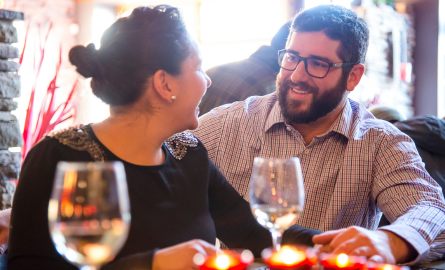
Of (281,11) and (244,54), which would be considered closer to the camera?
(281,11)

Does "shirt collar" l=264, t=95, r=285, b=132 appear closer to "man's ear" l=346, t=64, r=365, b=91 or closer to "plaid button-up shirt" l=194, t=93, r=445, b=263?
"plaid button-up shirt" l=194, t=93, r=445, b=263

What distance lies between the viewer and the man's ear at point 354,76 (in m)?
1.93

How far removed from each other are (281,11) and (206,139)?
3.47 metres

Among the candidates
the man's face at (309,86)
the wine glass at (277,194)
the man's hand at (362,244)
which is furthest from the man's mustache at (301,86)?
the wine glass at (277,194)

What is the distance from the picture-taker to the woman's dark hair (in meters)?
1.19

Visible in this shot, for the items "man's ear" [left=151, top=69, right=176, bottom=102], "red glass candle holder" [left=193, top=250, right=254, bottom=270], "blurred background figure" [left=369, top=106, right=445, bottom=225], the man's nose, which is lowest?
"blurred background figure" [left=369, top=106, right=445, bottom=225]

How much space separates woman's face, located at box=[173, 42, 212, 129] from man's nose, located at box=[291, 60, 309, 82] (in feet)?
1.98

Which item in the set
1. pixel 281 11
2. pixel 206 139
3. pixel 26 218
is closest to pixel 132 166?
pixel 26 218

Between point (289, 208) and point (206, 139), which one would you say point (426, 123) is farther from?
point (289, 208)

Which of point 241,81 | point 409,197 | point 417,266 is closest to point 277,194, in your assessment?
point 417,266

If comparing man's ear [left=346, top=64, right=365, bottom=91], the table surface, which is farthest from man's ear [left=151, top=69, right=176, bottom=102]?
man's ear [left=346, top=64, right=365, bottom=91]

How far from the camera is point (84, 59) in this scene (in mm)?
1190

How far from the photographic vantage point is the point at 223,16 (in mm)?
5438

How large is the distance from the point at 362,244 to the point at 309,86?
36.8 inches
